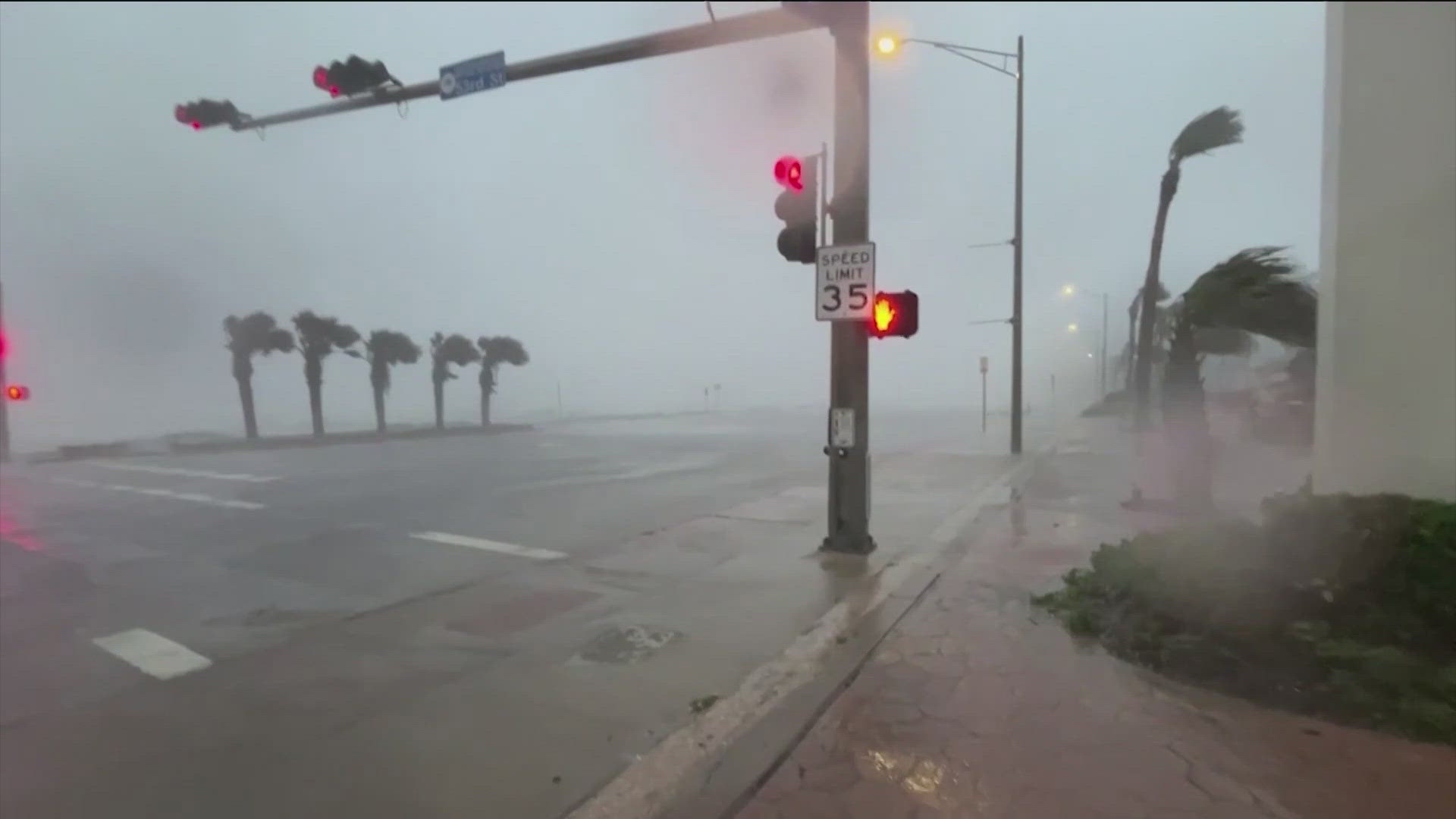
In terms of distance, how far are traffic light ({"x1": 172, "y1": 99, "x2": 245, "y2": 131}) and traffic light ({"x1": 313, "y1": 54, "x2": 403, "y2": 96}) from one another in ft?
6.21

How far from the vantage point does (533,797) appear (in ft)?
13.1

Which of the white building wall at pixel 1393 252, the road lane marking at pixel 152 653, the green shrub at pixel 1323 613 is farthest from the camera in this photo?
the road lane marking at pixel 152 653

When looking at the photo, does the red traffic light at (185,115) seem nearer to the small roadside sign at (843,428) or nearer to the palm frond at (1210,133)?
the small roadside sign at (843,428)

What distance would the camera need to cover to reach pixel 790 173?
337 inches

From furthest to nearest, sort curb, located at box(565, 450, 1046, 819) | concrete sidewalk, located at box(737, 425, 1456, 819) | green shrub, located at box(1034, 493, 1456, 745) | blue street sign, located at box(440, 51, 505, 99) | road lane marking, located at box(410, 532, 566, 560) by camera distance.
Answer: road lane marking, located at box(410, 532, 566, 560) → blue street sign, located at box(440, 51, 505, 99) → green shrub, located at box(1034, 493, 1456, 745) → curb, located at box(565, 450, 1046, 819) → concrete sidewalk, located at box(737, 425, 1456, 819)

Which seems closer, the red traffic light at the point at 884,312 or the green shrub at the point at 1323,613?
the green shrub at the point at 1323,613

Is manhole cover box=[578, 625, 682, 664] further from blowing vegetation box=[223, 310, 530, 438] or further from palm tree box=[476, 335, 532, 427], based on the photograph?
palm tree box=[476, 335, 532, 427]

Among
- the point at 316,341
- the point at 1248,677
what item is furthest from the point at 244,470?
the point at 1248,677

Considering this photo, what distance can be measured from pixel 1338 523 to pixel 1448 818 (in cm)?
188

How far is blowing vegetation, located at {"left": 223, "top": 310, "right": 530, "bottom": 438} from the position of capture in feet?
99.3

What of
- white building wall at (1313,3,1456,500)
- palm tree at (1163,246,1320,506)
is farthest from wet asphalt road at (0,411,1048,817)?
palm tree at (1163,246,1320,506)

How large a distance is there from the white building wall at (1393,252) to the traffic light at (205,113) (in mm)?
10563

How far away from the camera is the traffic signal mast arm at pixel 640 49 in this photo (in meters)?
8.21

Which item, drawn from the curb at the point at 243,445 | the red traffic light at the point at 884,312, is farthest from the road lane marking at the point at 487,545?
the curb at the point at 243,445
